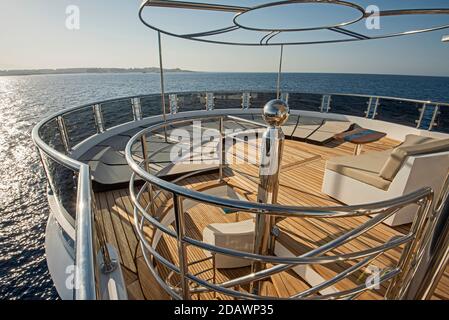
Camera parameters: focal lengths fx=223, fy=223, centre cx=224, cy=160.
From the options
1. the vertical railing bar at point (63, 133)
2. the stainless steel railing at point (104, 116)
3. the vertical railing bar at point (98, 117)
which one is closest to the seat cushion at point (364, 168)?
the stainless steel railing at point (104, 116)

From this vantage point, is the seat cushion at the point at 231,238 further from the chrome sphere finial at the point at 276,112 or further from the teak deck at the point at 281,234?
the chrome sphere finial at the point at 276,112

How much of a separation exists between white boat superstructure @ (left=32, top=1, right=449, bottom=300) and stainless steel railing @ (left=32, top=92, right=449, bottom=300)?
0.09 feet

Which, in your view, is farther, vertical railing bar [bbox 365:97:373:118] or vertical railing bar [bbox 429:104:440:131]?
vertical railing bar [bbox 365:97:373:118]

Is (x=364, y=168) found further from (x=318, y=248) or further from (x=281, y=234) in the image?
(x=318, y=248)

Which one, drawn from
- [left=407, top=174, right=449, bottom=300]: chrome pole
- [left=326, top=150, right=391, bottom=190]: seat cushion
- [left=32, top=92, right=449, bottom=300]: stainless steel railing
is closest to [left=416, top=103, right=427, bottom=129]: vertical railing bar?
[left=32, top=92, right=449, bottom=300]: stainless steel railing

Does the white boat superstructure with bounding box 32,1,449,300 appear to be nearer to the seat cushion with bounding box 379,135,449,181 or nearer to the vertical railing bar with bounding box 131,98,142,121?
the seat cushion with bounding box 379,135,449,181

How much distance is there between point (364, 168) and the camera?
7.97 ft

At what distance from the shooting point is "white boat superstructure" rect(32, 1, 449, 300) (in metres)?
0.89

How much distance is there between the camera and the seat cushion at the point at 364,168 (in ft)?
7.31

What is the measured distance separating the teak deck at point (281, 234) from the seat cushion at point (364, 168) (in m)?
0.37

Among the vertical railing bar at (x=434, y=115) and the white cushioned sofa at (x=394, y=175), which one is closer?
the white cushioned sofa at (x=394, y=175)

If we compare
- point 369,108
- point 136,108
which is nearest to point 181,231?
point 136,108

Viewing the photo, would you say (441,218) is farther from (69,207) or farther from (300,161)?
(300,161)

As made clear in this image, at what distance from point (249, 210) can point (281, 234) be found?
1.41 meters
